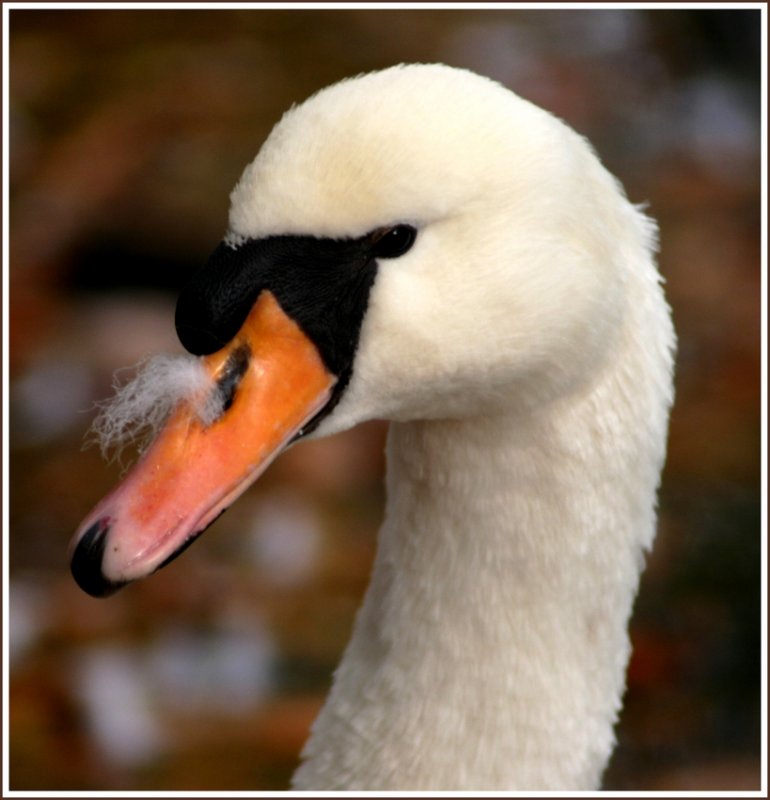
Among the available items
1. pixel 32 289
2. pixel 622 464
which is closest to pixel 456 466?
pixel 622 464

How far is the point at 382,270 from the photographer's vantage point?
1.60 metres

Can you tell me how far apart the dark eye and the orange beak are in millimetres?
132

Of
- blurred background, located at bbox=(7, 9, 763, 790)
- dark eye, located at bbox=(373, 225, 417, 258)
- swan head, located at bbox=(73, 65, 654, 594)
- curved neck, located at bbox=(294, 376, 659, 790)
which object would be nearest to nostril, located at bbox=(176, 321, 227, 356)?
swan head, located at bbox=(73, 65, 654, 594)

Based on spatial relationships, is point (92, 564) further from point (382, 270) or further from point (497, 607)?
point (497, 607)

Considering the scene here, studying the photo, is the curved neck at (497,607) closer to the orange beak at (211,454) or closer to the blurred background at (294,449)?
the orange beak at (211,454)

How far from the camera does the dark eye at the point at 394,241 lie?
1.58m

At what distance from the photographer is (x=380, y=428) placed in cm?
484

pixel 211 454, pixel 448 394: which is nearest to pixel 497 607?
pixel 448 394

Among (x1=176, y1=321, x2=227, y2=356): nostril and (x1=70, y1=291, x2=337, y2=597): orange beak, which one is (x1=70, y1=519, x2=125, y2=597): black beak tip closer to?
(x1=70, y1=291, x2=337, y2=597): orange beak

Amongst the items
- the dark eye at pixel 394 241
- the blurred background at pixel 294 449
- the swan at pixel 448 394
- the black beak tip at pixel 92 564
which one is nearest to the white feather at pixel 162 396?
the swan at pixel 448 394

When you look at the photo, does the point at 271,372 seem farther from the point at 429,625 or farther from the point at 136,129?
the point at 136,129

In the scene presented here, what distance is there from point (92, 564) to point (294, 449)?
334 cm

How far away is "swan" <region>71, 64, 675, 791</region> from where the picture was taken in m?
1.56

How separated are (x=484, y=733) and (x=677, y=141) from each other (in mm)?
4182
